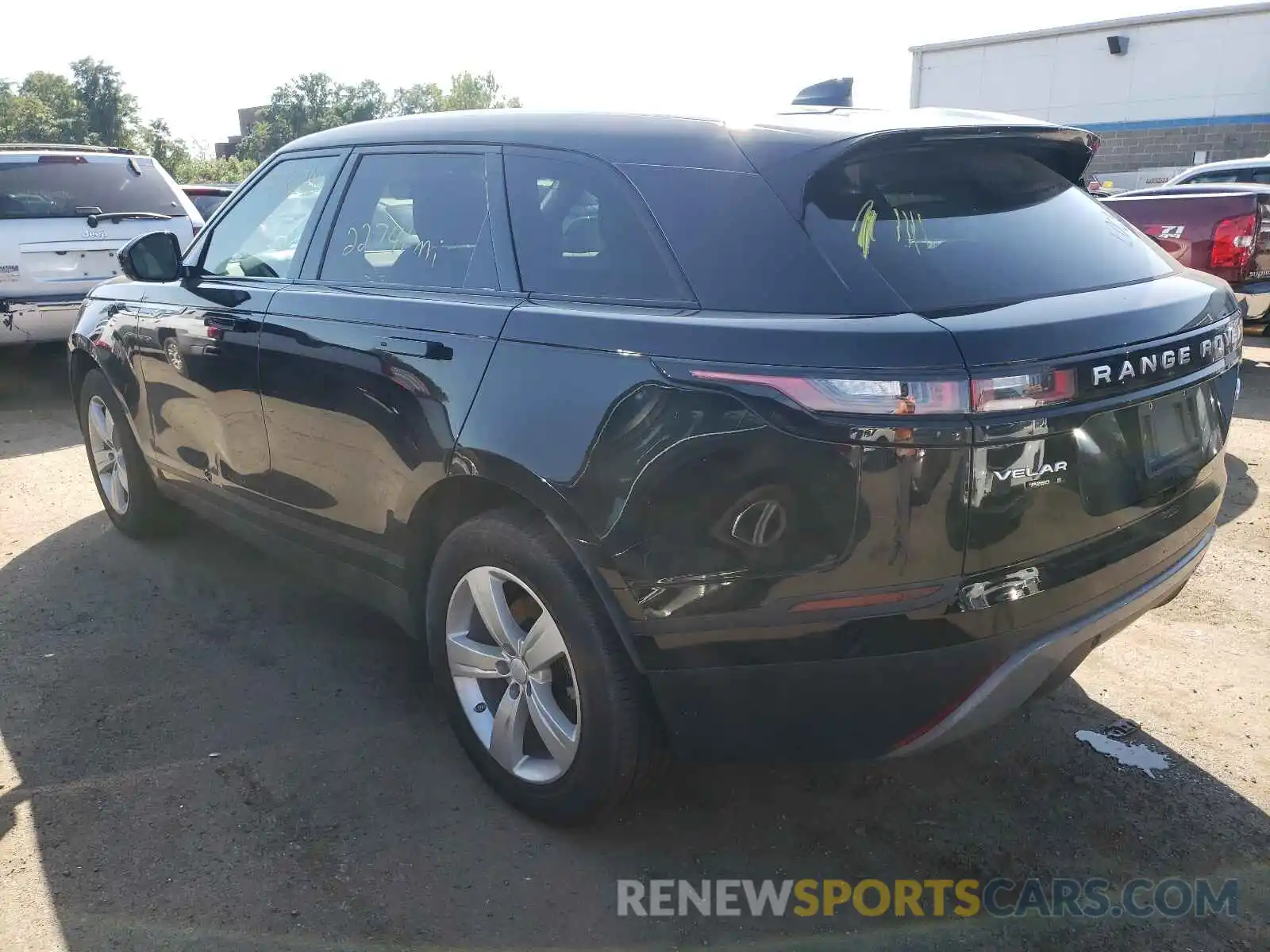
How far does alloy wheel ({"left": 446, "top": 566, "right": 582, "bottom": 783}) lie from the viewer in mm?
2617

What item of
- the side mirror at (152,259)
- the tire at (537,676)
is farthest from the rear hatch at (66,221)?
the tire at (537,676)

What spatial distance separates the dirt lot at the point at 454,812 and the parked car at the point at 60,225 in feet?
14.1

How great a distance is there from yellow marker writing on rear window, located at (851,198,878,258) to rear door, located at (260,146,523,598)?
874 mm

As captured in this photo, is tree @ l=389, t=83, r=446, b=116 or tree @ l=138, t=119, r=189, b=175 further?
tree @ l=389, t=83, r=446, b=116

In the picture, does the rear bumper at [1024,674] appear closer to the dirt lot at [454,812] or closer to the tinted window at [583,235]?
the dirt lot at [454,812]

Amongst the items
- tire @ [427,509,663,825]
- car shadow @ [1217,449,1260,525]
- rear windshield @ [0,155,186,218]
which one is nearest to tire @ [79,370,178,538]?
tire @ [427,509,663,825]

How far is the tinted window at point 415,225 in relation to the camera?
2934 millimetres

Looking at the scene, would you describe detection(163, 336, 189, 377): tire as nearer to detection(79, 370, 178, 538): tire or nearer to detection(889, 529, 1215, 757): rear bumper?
detection(79, 370, 178, 538): tire

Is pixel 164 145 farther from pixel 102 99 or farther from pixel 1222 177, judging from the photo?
pixel 1222 177

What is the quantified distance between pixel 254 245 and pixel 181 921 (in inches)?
A: 93.0

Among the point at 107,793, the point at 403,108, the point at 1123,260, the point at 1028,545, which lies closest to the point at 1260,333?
the point at 1123,260

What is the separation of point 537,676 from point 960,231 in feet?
4.84

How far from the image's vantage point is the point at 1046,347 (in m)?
2.12

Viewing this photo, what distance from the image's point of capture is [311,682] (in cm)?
362
